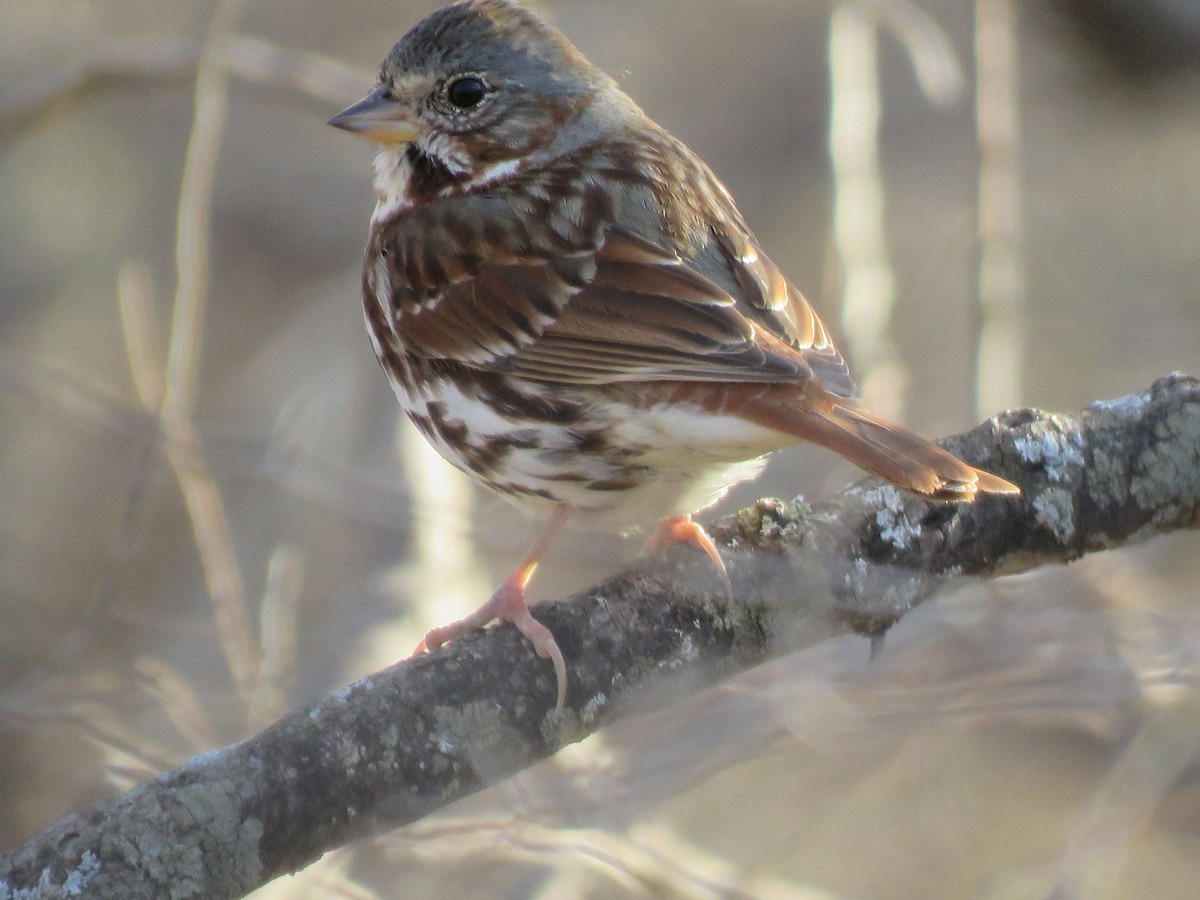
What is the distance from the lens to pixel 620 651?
2525 millimetres

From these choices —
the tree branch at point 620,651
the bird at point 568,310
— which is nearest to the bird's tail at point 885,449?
the bird at point 568,310

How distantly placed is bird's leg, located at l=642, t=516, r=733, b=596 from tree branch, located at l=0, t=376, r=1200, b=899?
4 centimetres

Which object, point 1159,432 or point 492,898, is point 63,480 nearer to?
point 492,898

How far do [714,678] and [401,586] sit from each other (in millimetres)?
1253

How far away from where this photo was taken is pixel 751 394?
101 inches

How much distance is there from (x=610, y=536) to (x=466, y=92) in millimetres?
1089

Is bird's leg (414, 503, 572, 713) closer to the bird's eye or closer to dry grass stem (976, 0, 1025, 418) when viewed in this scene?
the bird's eye

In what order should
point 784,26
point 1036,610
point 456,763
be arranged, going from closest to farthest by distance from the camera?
point 456,763
point 1036,610
point 784,26

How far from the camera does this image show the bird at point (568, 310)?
2574 millimetres

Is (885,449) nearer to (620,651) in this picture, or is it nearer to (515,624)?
(620,651)

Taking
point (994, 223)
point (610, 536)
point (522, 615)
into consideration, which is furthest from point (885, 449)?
point (994, 223)

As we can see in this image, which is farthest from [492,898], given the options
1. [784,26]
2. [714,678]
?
[784,26]

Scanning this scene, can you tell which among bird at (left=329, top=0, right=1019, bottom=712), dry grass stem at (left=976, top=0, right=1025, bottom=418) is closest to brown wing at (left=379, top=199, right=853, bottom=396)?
bird at (left=329, top=0, right=1019, bottom=712)

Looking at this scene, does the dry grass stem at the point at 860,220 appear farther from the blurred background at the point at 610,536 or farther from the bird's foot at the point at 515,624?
the bird's foot at the point at 515,624
